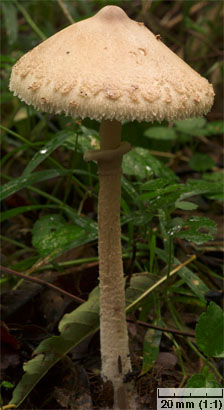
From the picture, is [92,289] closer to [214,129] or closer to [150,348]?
[150,348]

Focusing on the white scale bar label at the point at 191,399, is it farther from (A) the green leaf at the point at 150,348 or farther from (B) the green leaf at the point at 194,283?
(B) the green leaf at the point at 194,283

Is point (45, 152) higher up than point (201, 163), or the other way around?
point (201, 163)

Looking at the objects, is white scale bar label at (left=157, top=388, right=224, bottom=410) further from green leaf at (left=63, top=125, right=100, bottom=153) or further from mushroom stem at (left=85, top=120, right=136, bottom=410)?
green leaf at (left=63, top=125, right=100, bottom=153)

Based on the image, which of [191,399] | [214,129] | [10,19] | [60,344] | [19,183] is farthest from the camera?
[214,129]

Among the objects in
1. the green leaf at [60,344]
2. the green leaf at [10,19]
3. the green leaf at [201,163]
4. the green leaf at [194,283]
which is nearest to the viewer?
the green leaf at [60,344]

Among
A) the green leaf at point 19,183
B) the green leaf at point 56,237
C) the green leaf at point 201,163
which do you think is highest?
the green leaf at point 201,163

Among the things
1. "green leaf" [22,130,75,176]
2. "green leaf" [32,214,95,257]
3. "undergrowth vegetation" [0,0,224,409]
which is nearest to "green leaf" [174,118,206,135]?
"undergrowth vegetation" [0,0,224,409]

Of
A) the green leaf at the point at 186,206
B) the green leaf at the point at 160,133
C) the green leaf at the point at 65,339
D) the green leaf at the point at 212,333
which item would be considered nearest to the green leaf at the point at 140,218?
the green leaf at the point at 186,206

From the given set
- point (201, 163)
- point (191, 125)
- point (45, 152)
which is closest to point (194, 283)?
point (45, 152)
